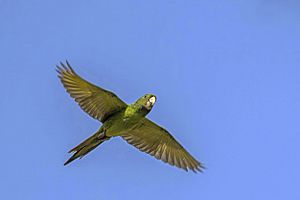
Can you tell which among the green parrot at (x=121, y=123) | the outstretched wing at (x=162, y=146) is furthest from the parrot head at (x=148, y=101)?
the outstretched wing at (x=162, y=146)

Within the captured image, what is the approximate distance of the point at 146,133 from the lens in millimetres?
22953

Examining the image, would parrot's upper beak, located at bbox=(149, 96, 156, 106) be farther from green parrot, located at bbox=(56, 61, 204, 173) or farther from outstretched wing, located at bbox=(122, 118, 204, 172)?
Answer: outstretched wing, located at bbox=(122, 118, 204, 172)

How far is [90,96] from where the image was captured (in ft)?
72.2

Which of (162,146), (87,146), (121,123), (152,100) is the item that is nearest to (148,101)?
(152,100)

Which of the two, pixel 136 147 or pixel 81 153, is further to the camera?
pixel 136 147

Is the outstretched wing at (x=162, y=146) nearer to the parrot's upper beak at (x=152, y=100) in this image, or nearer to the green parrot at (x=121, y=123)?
the green parrot at (x=121, y=123)

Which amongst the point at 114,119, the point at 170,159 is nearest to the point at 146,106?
the point at 114,119

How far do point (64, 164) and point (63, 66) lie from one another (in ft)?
8.99

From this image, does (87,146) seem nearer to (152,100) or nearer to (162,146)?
(152,100)

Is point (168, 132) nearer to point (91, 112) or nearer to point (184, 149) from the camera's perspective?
point (184, 149)

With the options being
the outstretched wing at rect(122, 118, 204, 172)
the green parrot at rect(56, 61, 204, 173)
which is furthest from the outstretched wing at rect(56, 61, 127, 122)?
the outstretched wing at rect(122, 118, 204, 172)

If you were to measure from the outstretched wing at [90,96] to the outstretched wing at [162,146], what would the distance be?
4.05 feet

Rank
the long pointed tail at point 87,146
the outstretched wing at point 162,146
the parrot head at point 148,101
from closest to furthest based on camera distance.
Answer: the long pointed tail at point 87,146, the parrot head at point 148,101, the outstretched wing at point 162,146

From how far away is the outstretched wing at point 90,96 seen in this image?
21.7 meters
